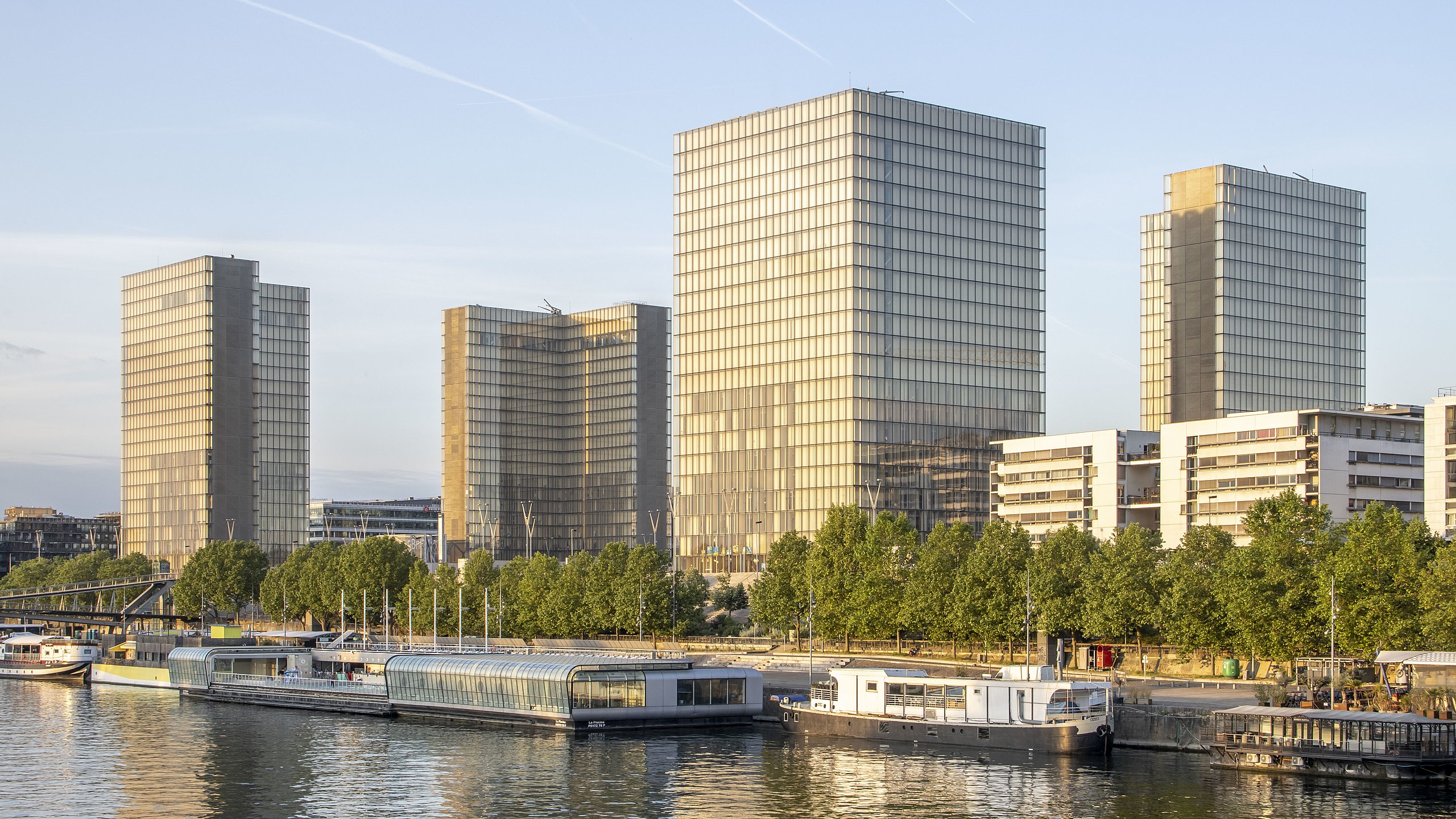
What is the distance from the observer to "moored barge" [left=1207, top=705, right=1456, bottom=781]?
8981cm

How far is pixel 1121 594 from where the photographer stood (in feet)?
451

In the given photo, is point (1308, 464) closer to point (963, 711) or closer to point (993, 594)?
point (993, 594)

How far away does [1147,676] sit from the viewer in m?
136

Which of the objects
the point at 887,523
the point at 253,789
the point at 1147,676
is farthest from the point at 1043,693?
the point at 887,523

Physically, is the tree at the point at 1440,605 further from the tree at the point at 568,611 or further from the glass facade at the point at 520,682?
the tree at the point at 568,611

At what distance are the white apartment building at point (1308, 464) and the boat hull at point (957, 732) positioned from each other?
88.0m

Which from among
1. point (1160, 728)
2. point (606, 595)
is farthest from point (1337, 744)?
point (606, 595)

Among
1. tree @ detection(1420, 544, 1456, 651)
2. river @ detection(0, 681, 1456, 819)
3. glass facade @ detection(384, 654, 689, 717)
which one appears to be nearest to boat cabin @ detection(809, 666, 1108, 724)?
river @ detection(0, 681, 1456, 819)

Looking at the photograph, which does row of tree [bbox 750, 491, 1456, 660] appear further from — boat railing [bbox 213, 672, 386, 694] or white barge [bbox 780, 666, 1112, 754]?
boat railing [bbox 213, 672, 386, 694]

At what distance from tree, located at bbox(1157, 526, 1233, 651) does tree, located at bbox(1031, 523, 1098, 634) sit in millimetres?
8076

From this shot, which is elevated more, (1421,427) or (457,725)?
(1421,427)

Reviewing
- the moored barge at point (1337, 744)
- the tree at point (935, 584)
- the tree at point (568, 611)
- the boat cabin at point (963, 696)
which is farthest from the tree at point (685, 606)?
the moored barge at point (1337, 744)

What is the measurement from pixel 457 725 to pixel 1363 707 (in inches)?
2623

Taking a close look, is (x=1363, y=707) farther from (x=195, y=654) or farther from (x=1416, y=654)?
(x=195, y=654)
